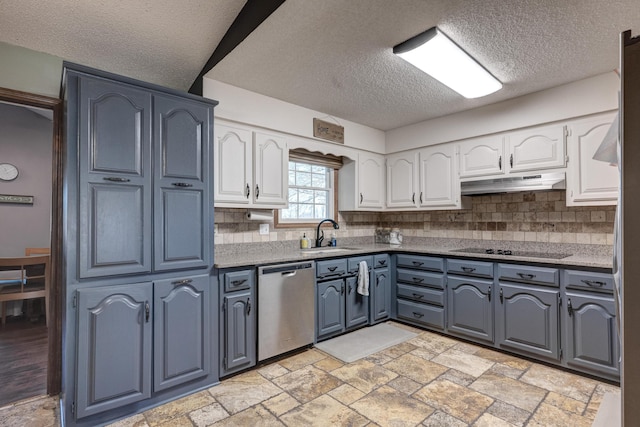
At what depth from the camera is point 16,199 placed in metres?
4.28

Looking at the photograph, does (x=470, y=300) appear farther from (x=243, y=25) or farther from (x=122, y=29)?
(x=122, y=29)

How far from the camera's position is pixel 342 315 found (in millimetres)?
3312

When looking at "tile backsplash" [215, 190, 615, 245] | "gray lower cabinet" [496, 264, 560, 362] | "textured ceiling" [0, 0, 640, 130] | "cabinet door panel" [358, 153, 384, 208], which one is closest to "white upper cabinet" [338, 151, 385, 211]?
"cabinet door panel" [358, 153, 384, 208]

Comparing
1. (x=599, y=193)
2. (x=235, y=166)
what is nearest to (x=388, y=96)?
(x=235, y=166)

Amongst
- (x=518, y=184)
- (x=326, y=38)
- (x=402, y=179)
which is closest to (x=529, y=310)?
(x=518, y=184)

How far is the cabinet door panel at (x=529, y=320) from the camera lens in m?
2.65

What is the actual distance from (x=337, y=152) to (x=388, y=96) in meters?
0.93

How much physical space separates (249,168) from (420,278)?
216 centimetres

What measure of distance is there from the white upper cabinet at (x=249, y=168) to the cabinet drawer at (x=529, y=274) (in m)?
2.14

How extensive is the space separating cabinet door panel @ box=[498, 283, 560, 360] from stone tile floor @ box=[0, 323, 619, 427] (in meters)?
0.15

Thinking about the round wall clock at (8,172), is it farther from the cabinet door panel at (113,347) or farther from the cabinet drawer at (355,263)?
Result: the cabinet drawer at (355,263)

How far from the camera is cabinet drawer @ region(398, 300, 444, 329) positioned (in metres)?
3.38

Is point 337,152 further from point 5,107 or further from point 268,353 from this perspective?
point 5,107

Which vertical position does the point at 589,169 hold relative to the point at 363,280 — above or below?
Result: above
